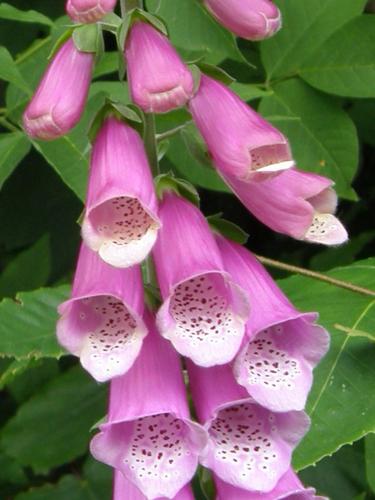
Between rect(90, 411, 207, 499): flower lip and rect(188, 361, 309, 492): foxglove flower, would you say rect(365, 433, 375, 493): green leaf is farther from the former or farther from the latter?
rect(90, 411, 207, 499): flower lip

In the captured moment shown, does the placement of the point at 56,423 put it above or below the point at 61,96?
below

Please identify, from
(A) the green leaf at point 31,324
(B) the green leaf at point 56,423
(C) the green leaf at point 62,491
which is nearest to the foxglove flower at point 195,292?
(A) the green leaf at point 31,324


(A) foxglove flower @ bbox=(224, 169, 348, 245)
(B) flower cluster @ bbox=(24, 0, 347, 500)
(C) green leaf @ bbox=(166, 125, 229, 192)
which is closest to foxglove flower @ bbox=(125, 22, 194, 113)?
(B) flower cluster @ bbox=(24, 0, 347, 500)

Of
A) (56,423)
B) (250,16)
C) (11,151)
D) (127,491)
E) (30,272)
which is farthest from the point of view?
(30,272)

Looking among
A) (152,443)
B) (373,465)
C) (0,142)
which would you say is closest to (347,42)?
(0,142)

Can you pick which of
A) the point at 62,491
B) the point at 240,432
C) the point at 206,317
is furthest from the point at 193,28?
the point at 62,491

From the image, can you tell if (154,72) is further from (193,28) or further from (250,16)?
(193,28)
